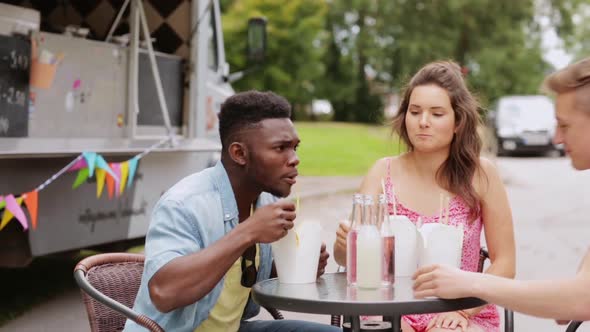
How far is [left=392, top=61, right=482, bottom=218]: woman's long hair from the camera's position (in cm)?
346

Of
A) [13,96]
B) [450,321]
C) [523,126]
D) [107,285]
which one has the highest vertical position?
[523,126]

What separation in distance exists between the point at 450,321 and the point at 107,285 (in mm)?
1211

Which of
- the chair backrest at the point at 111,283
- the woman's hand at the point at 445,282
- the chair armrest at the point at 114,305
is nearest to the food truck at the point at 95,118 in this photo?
the chair backrest at the point at 111,283

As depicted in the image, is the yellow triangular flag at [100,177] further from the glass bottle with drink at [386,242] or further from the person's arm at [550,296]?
the person's arm at [550,296]

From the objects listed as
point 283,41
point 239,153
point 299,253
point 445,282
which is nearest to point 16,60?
point 239,153

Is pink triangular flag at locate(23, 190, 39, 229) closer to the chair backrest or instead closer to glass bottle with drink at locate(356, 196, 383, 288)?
the chair backrest

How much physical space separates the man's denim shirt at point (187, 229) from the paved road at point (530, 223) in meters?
0.26

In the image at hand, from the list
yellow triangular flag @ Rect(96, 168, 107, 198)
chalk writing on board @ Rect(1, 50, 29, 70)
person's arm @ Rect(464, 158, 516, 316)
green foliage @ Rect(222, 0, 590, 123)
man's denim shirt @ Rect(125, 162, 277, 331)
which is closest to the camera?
man's denim shirt @ Rect(125, 162, 277, 331)

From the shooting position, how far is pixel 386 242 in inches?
105

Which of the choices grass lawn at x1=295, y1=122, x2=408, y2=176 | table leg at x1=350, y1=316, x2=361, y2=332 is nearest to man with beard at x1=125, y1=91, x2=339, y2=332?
table leg at x1=350, y1=316, x2=361, y2=332

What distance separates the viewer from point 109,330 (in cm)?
296

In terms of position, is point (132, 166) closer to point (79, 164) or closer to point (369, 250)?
point (79, 164)

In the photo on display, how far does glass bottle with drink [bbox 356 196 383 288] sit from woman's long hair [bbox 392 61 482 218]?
0.90 m

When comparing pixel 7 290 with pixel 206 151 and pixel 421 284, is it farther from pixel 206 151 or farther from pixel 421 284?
pixel 421 284
